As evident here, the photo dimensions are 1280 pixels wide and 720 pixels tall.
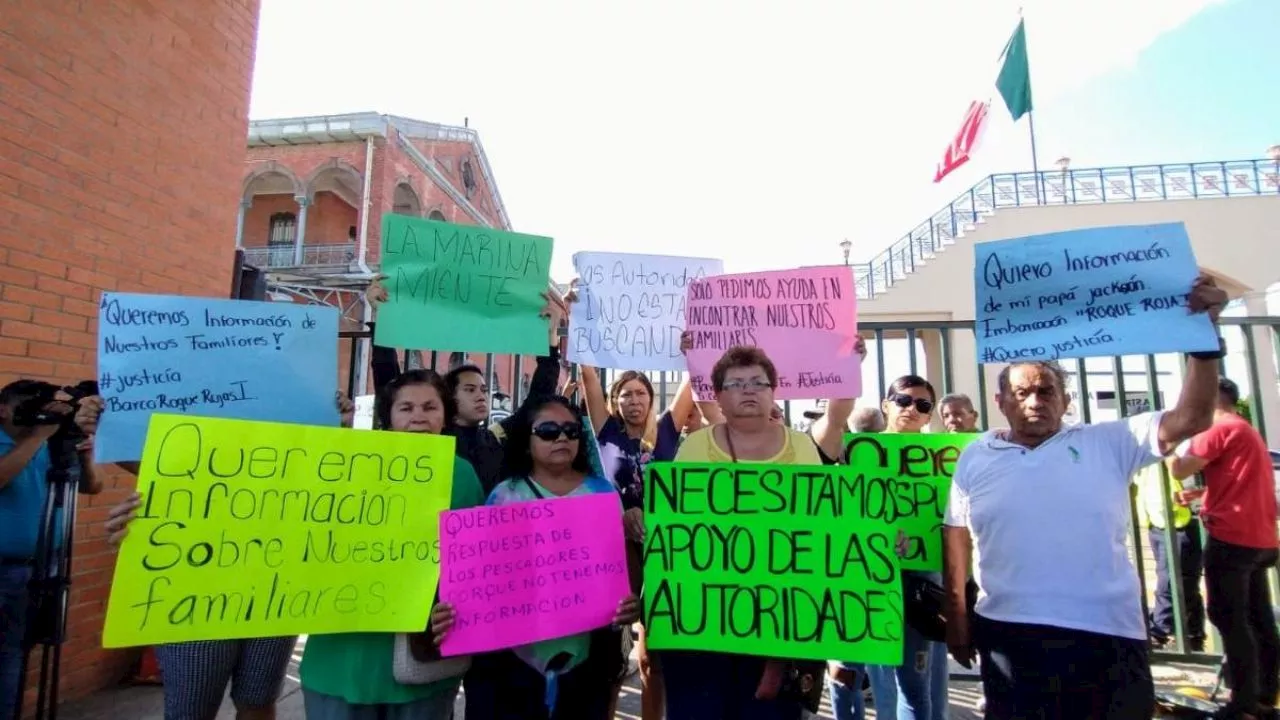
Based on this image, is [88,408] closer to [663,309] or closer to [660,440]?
[660,440]

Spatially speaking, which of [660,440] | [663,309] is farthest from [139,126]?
[660,440]

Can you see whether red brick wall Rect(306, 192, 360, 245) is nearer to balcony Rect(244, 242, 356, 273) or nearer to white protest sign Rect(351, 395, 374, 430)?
balcony Rect(244, 242, 356, 273)

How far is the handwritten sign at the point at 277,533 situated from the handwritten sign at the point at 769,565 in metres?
0.81

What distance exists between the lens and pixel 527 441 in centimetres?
258

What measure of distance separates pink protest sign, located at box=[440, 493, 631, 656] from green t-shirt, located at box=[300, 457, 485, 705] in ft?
0.82

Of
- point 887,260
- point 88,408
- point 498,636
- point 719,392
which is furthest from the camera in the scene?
point 887,260

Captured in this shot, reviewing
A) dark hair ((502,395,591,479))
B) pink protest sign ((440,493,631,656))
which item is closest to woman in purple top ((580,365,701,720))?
dark hair ((502,395,591,479))

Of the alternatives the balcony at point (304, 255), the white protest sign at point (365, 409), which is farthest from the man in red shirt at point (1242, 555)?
the balcony at point (304, 255)

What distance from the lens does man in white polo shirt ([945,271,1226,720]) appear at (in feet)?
7.12

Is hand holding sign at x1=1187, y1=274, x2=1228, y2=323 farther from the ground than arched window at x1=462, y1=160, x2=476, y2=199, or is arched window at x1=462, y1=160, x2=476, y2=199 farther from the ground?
arched window at x1=462, y1=160, x2=476, y2=199

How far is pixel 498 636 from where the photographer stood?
2.20 meters

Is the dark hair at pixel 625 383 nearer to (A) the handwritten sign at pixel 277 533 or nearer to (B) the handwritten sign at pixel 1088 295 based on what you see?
(A) the handwritten sign at pixel 277 533

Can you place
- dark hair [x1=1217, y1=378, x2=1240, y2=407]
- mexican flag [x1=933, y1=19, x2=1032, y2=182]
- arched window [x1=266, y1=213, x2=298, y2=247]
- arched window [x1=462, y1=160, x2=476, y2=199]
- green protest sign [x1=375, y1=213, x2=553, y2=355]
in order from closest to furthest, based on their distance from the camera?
green protest sign [x1=375, y1=213, x2=553, y2=355], dark hair [x1=1217, y1=378, x2=1240, y2=407], mexican flag [x1=933, y1=19, x2=1032, y2=182], arched window [x1=266, y1=213, x2=298, y2=247], arched window [x1=462, y1=160, x2=476, y2=199]

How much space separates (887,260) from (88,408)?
18167mm
